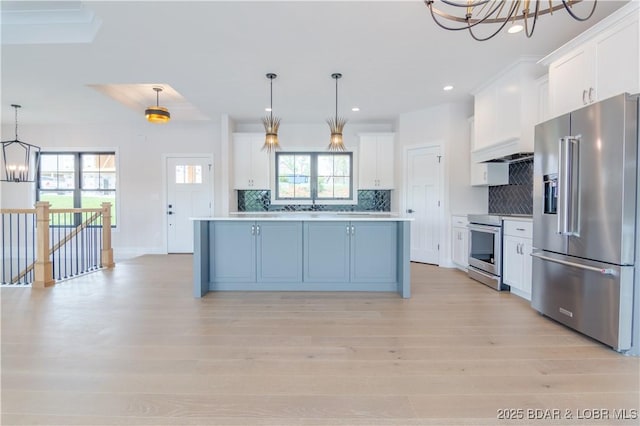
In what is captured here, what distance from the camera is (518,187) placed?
13.9 ft

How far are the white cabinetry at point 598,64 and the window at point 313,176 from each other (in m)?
3.75

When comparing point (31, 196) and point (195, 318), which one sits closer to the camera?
point (195, 318)

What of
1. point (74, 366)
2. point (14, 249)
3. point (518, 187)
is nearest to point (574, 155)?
point (518, 187)

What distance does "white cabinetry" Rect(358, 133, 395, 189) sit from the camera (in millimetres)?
5840

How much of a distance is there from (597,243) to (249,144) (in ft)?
17.5

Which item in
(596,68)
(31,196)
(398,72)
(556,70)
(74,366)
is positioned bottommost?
(74,366)

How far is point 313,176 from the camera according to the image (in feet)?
20.5

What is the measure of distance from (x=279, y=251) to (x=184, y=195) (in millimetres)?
3657

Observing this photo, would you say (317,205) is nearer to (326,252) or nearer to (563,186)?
(326,252)

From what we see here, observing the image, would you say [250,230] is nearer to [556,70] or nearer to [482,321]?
[482,321]

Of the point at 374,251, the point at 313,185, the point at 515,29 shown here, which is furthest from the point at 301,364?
the point at 313,185

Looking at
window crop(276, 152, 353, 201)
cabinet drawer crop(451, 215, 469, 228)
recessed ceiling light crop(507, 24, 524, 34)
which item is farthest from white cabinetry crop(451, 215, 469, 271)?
recessed ceiling light crop(507, 24, 524, 34)

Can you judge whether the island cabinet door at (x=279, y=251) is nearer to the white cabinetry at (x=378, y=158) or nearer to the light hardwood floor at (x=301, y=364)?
the light hardwood floor at (x=301, y=364)

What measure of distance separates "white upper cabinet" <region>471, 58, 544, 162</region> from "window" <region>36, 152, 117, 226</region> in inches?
274
